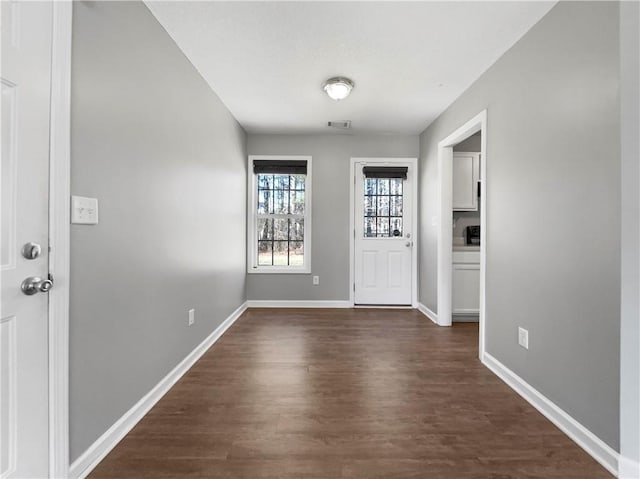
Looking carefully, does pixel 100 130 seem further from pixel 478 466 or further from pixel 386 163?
pixel 386 163

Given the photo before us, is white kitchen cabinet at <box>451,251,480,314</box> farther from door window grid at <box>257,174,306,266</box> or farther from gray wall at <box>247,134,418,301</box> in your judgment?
door window grid at <box>257,174,306,266</box>

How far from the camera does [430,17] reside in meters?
1.91

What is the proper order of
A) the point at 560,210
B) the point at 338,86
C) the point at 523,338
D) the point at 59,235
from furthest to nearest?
the point at 338,86
the point at 523,338
the point at 560,210
the point at 59,235

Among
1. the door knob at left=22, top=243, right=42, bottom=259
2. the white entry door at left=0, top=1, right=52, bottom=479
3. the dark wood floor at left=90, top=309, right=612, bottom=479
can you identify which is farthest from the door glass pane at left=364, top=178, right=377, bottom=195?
the door knob at left=22, top=243, right=42, bottom=259

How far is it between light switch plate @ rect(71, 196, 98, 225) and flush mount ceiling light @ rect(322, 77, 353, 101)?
207 cm

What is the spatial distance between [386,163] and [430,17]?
2453 millimetres

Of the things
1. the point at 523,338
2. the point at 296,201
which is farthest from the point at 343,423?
the point at 296,201

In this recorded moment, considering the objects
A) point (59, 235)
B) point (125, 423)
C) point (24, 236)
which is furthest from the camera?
point (125, 423)

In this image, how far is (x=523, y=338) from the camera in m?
2.06

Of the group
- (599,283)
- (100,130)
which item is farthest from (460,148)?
(100,130)

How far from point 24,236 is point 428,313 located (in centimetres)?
385

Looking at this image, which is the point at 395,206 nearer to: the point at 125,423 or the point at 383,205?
the point at 383,205

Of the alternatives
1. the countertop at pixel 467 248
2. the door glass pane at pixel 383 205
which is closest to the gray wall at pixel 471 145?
the door glass pane at pixel 383 205

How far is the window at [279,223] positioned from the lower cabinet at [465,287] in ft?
6.29
